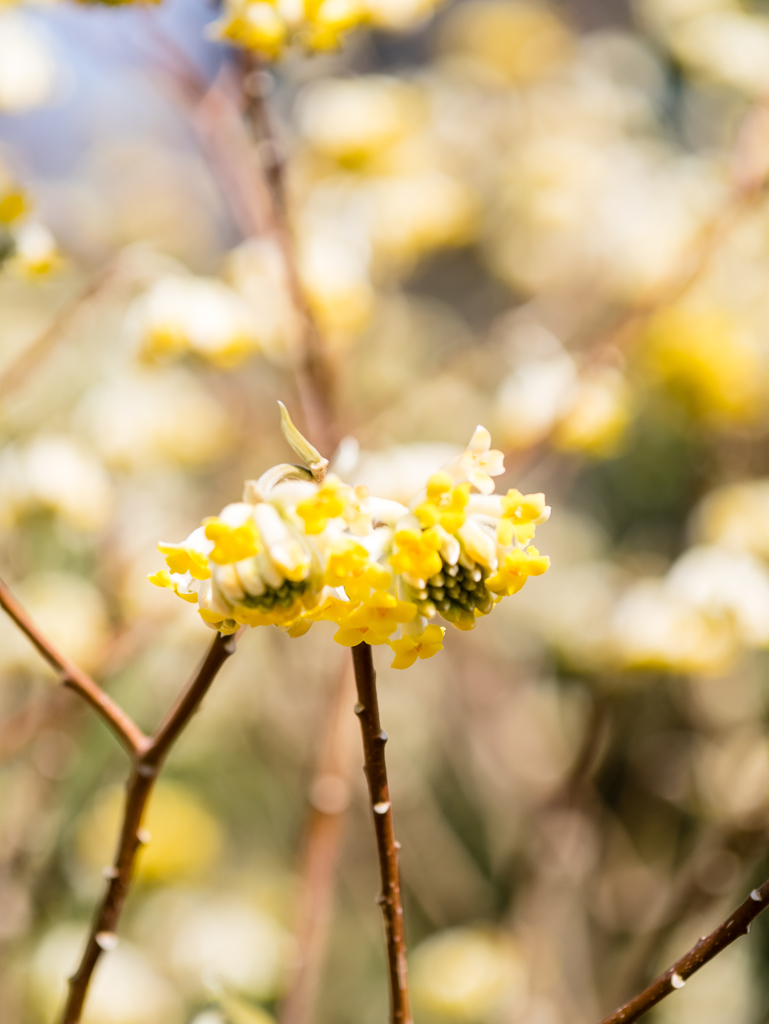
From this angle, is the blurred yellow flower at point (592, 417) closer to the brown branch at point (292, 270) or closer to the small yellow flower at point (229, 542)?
the brown branch at point (292, 270)

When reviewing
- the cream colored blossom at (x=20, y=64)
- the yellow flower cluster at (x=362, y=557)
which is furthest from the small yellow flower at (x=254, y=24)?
the yellow flower cluster at (x=362, y=557)

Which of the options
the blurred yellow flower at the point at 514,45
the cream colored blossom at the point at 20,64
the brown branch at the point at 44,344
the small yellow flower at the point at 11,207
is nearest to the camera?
the small yellow flower at the point at 11,207

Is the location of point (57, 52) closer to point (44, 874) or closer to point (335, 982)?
point (44, 874)

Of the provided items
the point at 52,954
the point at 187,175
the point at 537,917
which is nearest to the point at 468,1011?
the point at 537,917

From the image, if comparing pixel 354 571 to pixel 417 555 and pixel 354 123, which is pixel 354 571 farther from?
pixel 354 123

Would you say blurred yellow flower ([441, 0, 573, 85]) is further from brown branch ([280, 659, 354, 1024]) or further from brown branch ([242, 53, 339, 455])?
brown branch ([280, 659, 354, 1024])

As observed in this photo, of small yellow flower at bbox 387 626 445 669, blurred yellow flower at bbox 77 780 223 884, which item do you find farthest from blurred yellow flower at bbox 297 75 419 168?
small yellow flower at bbox 387 626 445 669

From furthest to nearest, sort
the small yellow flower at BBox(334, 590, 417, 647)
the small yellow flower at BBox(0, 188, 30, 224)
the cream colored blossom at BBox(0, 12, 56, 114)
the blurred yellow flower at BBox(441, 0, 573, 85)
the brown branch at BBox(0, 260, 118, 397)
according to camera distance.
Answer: the blurred yellow flower at BBox(441, 0, 573, 85), the cream colored blossom at BBox(0, 12, 56, 114), the brown branch at BBox(0, 260, 118, 397), the small yellow flower at BBox(0, 188, 30, 224), the small yellow flower at BBox(334, 590, 417, 647)

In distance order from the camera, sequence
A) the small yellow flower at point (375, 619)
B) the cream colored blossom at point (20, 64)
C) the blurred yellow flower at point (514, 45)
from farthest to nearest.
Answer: the blurred yellow flower at point (514, 45) → the cream colored blossom at point (20, 64) → the small yellow flower at point (375, 619)
